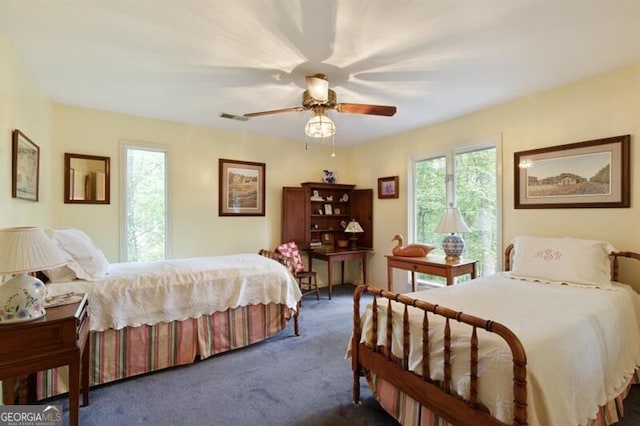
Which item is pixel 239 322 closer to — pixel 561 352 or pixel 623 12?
pixel 561 352

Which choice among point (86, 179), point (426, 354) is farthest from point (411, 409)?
point (86, 179)

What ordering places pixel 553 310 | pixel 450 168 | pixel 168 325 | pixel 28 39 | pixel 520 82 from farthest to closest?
pixel 450 168 → pixel 520 82 → pixel 168 325 → pixel 28 39 → pixel 553 310

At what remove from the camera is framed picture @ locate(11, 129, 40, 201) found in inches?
85.2

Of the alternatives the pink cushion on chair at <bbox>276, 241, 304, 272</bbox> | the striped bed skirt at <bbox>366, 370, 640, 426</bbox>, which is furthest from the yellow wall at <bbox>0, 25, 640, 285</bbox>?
the striped bed skirt at <bbox>366, 370, 640, 426</bbox>

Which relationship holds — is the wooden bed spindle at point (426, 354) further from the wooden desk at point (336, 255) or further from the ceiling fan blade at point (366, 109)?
the wooden desk at point (336, 255)

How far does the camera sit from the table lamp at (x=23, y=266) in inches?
60.5

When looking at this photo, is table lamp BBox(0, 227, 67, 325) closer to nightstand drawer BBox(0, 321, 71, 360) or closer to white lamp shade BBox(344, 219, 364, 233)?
nightstand drawer BBox(0, 321, 71, 360)

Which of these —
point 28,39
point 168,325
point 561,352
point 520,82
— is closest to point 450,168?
point 520,82

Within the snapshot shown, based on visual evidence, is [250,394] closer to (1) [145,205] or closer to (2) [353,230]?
(1) [145,205]

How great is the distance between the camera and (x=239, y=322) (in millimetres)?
3018

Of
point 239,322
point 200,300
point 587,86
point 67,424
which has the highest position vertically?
point 587,86

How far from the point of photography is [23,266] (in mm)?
1545

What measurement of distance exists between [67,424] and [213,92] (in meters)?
2.81

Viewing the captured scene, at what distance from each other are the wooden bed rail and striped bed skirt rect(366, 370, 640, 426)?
63 mm
